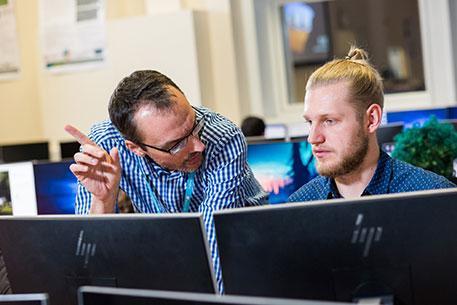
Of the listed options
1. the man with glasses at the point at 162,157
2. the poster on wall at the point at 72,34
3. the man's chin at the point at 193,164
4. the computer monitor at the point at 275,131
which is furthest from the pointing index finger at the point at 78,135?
the poster on wall at the point at 72,34

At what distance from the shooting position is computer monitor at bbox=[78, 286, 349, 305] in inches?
50.9

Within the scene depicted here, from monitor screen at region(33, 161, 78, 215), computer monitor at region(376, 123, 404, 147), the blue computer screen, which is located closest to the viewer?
monitor screen at region(33, 161, 78, 215)

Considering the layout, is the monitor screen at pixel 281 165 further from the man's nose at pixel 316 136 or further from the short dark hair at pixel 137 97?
the man's nose at pixel 316 136

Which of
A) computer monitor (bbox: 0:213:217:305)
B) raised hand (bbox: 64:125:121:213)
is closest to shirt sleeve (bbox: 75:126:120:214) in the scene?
raised hand (bbox: 64:125:121:213)

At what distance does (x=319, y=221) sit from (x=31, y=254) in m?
0.68

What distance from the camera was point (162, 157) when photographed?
2.60 meters

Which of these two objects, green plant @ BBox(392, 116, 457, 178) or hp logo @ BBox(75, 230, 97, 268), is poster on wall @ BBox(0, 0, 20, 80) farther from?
hp logo @ BBox(75, 230, 97, 268)

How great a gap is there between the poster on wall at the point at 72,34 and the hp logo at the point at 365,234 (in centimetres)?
612

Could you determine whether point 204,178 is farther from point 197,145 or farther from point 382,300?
point 382,300

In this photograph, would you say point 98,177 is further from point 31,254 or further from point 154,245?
point 154,245

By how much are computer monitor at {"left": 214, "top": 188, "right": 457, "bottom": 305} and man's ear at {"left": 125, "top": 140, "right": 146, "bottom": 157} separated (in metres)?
→ 0.95

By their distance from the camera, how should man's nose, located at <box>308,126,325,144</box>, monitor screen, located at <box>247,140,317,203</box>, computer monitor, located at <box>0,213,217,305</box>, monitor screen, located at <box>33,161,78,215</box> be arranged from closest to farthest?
computer monitor, located at <box>0,213,217,305</box> → man's nose, located at <box>308,126,325,144</box> → monitor screen, located at <box>33,161,78,215</box> → monitor screen, located at <box>247,140,317,203</box>

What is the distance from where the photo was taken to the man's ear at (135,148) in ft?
8.68

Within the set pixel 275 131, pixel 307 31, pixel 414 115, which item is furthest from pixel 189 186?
pixel 307 31
